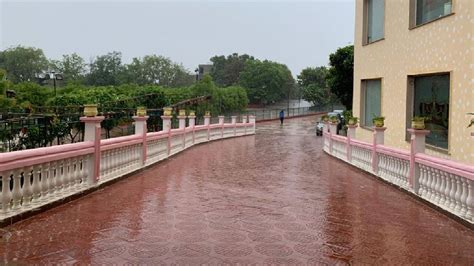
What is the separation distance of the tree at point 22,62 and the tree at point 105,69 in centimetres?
763

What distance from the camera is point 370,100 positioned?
16547 millimetres

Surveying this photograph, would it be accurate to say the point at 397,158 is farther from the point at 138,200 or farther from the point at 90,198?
the point at 90,198

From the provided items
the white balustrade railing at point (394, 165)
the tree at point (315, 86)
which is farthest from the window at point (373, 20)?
the tree at point (315, 86)

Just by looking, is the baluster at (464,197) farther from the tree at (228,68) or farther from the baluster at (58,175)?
the tree at (228,68)

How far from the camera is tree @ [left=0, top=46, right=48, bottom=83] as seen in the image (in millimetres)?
62094

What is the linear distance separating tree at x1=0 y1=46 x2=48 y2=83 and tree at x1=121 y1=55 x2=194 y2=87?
11.3 meters

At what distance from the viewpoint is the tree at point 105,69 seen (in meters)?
69.2

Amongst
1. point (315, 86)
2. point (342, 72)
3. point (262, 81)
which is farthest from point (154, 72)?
point (342, 72)

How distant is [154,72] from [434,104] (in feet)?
190

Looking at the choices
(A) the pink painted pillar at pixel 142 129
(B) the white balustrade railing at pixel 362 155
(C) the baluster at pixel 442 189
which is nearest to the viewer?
(C) the baluster at pixel 442 189

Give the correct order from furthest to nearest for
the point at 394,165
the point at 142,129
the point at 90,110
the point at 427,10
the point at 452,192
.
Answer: the point at 427,10
the point at 142,129
the point at 394,165
the point at 90,110
the point at 452,192

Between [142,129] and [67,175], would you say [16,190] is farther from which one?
[142,129]

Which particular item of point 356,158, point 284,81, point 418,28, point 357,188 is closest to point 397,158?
point 357,188

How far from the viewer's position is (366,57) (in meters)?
16.7
